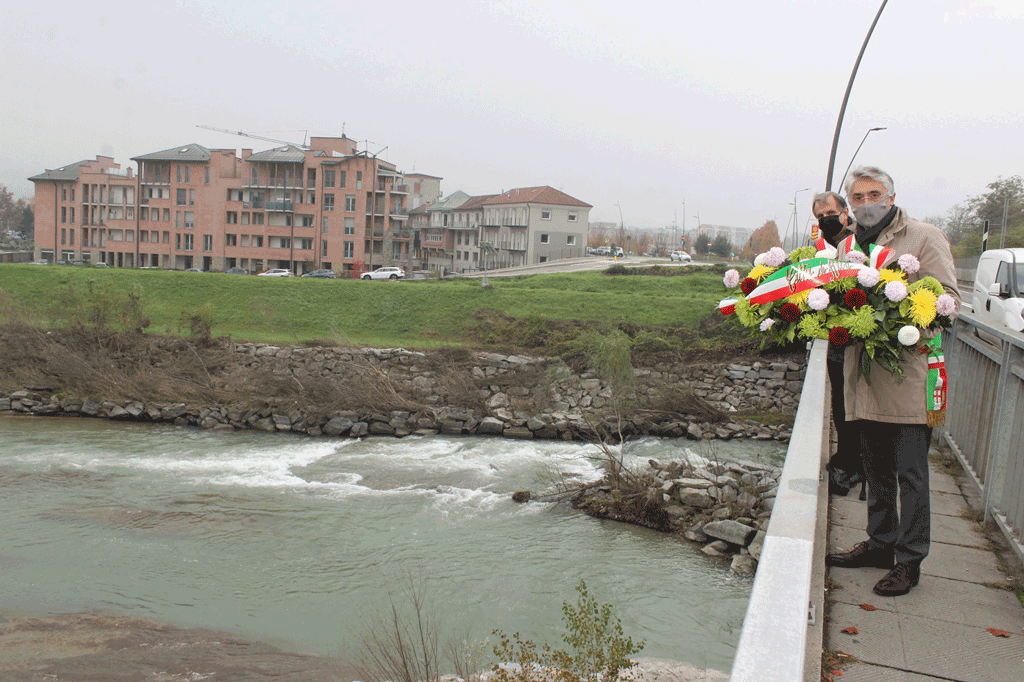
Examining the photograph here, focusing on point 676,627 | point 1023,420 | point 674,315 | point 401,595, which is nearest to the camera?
point 1023,420

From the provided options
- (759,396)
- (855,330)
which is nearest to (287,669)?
(855,330)

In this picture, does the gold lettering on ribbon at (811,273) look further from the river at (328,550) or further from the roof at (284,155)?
the roof at (284,155)

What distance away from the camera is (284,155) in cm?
7688

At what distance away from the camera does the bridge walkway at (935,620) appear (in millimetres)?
3410

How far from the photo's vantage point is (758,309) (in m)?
4.40

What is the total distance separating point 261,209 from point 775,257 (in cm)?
7722

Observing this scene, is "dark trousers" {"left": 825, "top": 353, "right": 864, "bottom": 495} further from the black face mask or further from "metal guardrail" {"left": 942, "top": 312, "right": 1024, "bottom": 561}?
the black face mask

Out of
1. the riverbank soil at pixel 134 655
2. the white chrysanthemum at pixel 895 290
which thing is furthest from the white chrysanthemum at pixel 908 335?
the riverbank soil at pixel 134 655

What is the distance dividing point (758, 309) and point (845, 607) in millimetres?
1625

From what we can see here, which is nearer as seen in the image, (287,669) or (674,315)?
(287,669)

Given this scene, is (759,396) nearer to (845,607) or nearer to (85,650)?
(85,650)

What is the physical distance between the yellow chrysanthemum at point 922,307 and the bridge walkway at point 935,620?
1466mm

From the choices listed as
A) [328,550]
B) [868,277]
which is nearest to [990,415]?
[868,277]

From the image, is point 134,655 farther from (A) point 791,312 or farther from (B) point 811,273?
(B) point 811,273
